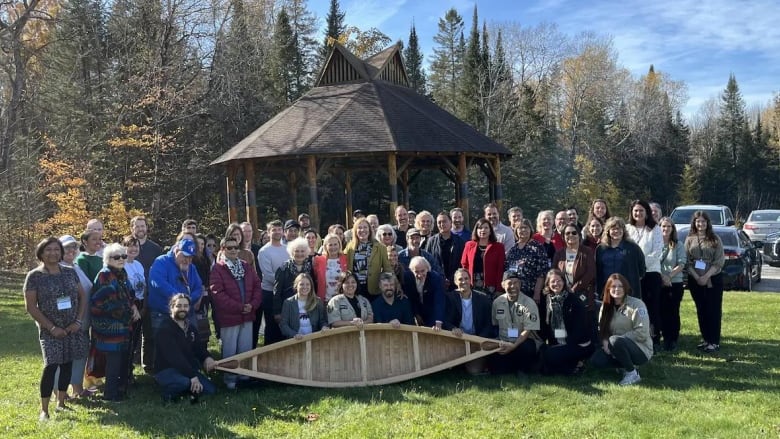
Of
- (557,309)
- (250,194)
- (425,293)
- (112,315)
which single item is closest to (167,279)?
(112,315)

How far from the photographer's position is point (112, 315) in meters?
5.89

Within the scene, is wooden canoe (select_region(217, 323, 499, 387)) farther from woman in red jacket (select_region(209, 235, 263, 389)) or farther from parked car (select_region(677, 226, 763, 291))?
parked car (select_region(677, 226, 763, 291))

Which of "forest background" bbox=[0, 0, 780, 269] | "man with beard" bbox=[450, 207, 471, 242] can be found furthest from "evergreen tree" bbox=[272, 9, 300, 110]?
"man with beard" bbox=[450, 207, 471, 242]

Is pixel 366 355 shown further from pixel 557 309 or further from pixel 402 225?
pixel 402 225

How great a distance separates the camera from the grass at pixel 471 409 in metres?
4.87

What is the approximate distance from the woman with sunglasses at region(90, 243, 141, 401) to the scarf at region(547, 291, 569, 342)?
14.4 ft

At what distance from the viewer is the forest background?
2145 cm

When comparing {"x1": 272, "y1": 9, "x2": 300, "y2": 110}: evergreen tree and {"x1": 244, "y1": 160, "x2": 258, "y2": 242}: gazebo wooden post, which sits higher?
{"x1": 272, "y1": 9, "x2": 300, "y2": 110}: evergreen tree

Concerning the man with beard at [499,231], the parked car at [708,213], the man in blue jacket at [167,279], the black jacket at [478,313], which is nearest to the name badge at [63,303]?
the man in blue jacket at [167,279]

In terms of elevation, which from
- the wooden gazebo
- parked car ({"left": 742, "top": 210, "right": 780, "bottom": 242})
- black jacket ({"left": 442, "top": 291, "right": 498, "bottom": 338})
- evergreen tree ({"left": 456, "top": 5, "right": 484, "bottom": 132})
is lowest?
black jacket ({"left": 442, "top": 291, "right": 498, "bottom": 338})

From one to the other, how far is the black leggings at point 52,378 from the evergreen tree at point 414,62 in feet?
147

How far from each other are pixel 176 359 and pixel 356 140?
10.5 metres

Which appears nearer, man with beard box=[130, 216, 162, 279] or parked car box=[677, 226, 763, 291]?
man with beard box=[130, 216, 162, 279]

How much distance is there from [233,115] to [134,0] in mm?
6371
